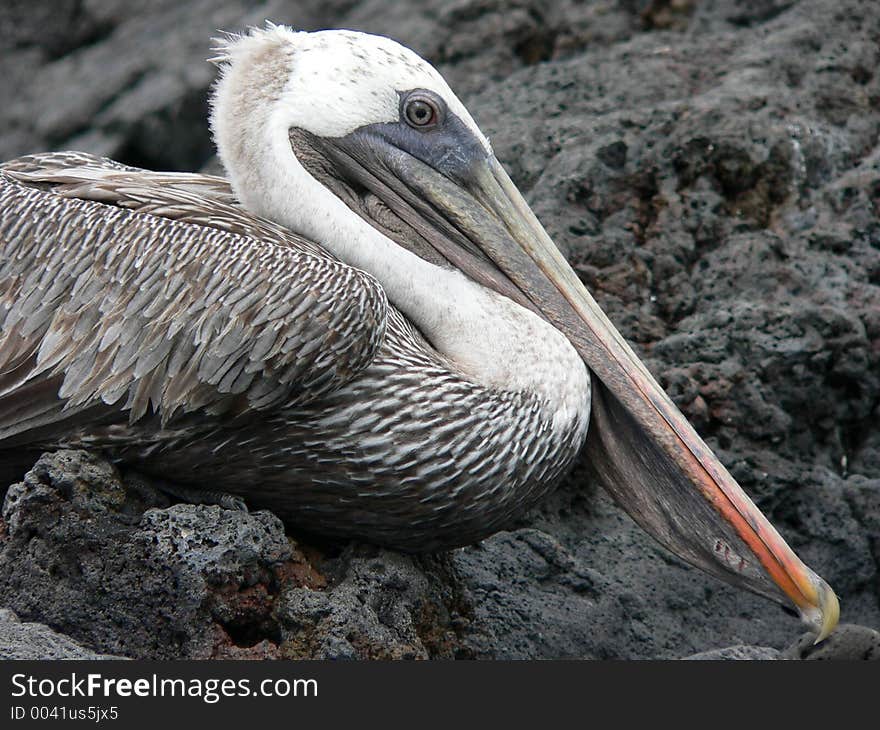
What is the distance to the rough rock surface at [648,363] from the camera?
4.52 metres

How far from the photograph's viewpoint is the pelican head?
5285 millimetres

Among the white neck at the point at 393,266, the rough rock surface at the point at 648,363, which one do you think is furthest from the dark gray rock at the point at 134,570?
the white neck at the point at 393,266

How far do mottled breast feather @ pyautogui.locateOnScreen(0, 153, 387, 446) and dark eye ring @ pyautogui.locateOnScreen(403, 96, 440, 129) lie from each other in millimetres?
683

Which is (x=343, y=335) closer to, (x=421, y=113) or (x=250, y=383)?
(x=250, y=383)

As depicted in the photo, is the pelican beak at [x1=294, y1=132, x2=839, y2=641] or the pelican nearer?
the pelican

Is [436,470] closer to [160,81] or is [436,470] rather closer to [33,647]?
[33,647]

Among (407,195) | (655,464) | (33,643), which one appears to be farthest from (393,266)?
(33,643)

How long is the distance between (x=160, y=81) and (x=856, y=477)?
613 centimetres

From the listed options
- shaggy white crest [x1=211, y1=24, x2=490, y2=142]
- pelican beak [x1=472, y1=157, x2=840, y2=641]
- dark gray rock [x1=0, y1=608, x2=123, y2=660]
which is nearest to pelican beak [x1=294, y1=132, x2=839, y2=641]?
pelican beak [x1=472, y1=157, x2=840, y2=641]

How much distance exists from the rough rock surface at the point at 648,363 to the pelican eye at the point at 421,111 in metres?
1.22

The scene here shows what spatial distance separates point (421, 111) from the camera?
539 cm

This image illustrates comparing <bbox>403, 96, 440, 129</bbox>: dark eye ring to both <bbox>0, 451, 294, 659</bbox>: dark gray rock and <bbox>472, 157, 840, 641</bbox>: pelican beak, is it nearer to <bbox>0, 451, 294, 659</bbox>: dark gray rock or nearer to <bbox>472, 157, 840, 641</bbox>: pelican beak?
<bbox>472, 157, 840, 641</bbox>: pelican beak

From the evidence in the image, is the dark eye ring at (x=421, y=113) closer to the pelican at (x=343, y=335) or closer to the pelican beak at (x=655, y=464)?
the pelican at (x=343, y=335)


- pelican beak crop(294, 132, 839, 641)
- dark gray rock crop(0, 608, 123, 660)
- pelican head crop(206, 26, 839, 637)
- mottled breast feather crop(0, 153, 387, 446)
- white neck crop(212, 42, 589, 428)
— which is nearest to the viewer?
dark gray rock crop(0, 608, 123, 660)
